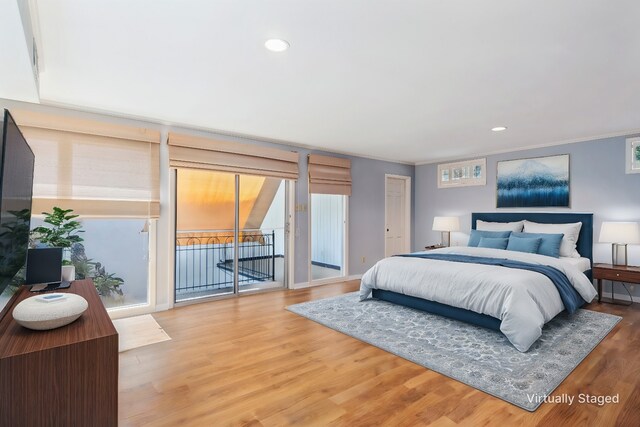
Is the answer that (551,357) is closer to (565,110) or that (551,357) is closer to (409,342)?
(409,342)

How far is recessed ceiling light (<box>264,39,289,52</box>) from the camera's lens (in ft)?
7.08

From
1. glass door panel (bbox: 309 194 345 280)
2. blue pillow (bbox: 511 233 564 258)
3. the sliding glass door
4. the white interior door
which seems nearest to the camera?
blue pillow (bbox: 511 233 564 258)

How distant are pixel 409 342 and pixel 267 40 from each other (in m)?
2.68

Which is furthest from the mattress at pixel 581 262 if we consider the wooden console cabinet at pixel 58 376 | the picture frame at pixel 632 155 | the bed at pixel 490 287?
the wooden console cabinet at pixel 58 376

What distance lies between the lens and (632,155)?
14.2ft

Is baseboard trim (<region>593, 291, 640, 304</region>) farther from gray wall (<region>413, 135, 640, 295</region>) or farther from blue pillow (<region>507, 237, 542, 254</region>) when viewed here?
blue pillow (<region>507, 237, 542, 254</region>)

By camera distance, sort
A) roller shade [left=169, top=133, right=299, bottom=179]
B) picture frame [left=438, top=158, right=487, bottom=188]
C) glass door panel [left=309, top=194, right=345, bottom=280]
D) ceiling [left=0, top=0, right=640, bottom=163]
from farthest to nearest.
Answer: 1. picture frame [left=438, top=158, right=487, bottom=188]
2. glass door panel [left=309, top=194, right=345, bottom=280]
3. roller shade [left=169, top=133, right=299, bottom=179]
4. ceiling [left=0, top=0, right=640, bottom=163]

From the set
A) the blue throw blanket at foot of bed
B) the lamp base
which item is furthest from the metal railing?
the lamp base

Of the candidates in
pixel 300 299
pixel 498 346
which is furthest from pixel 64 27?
pixel 498 346

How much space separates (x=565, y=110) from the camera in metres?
3.49

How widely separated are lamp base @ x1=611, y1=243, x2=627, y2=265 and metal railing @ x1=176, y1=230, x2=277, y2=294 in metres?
4.66

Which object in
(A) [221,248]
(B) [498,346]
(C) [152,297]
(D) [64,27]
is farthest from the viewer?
(A) [221,248]

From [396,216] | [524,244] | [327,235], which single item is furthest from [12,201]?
[396,216]

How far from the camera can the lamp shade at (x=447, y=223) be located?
19.2ft
